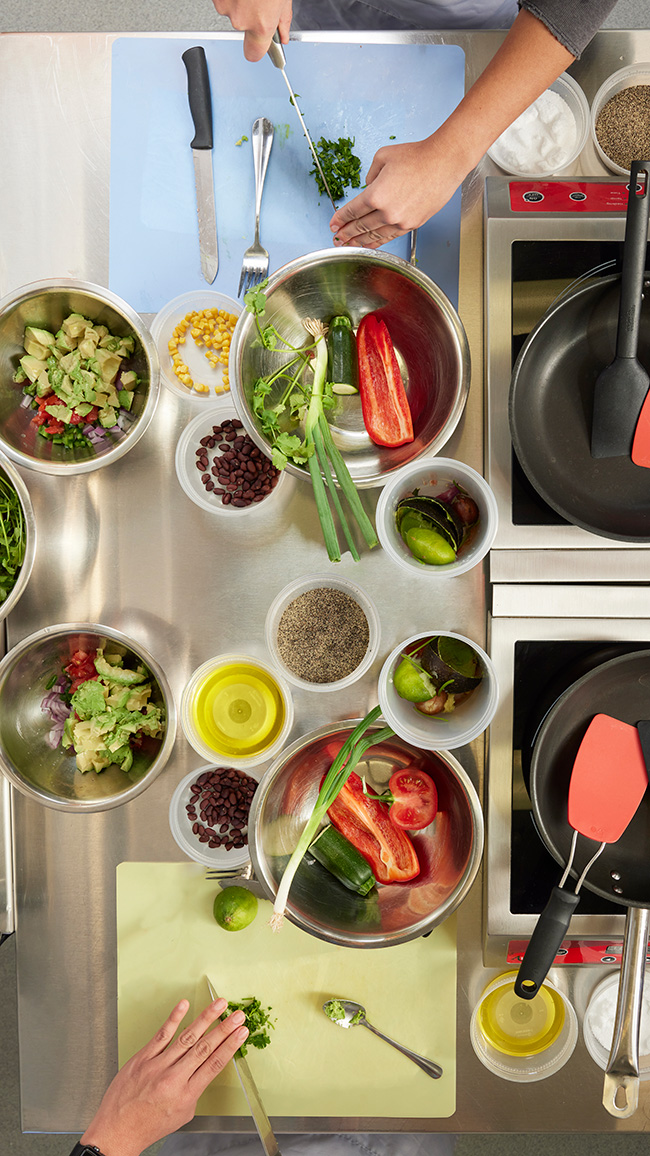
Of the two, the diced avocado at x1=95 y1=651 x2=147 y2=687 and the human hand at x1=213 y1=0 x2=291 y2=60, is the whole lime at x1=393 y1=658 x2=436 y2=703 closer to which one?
the diced avocado at x1=95 y1=651 x2=147 y2=687

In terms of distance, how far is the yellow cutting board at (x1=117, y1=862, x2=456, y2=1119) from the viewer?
47.0 inches

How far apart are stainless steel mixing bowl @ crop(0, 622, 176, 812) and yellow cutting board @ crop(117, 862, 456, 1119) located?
0.18 meters

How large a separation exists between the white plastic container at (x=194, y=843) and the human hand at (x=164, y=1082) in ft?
0.70

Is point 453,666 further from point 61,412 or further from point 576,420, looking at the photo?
point 61,412

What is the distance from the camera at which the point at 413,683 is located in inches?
41.9

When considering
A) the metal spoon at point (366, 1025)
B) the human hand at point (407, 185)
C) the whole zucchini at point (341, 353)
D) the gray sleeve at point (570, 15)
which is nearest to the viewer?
the gray sleeve at point (570, 15)

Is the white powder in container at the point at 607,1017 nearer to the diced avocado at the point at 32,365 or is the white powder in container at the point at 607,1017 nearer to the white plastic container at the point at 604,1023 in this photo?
the white plastic container at the point at 604,1023

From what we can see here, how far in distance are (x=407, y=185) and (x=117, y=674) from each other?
80cm

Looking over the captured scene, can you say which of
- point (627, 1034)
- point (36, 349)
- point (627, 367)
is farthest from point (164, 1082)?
point (627, 367)

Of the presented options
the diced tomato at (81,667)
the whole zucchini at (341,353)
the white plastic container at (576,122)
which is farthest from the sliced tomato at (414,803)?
the white plastic container at (576,122)

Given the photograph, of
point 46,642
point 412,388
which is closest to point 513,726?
point 412,388

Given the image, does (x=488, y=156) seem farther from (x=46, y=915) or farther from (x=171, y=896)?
(x=46, y=915)

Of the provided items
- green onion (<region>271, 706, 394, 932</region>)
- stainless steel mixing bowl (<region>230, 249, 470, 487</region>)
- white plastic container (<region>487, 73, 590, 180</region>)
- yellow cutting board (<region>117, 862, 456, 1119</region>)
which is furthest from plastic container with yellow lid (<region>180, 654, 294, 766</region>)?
white plastic container (<region>487, 73, 590, 180</region>)

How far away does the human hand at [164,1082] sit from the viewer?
3.71ft
